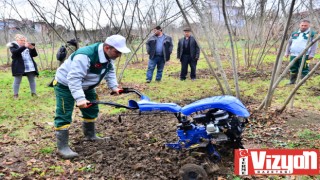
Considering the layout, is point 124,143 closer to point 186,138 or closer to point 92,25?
point 186,138

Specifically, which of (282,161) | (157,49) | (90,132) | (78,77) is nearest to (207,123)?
(282,161)

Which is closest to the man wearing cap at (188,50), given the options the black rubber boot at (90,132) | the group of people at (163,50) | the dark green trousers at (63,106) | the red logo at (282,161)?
the group of people at (163,50)

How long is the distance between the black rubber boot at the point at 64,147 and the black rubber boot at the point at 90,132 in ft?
1.90

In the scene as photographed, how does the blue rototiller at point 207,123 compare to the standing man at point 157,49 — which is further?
the standing man at point 157,49

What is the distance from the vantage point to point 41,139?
4824 mm

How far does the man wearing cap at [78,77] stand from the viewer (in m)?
3.62

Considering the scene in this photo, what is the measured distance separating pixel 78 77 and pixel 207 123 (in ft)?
5.03

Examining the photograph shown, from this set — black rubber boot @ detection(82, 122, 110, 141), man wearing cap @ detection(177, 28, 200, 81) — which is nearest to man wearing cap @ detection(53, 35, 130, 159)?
black rubber boot @ detection(82, 122, 110, 141)

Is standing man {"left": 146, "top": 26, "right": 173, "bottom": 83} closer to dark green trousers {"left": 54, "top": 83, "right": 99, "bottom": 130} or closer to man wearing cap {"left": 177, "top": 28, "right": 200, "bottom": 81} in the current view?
man wearing cap {"left": 177, "top": 28, "right": 200, "bottom": 81}

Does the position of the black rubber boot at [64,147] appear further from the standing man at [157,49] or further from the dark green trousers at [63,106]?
the standing man at [157,49]

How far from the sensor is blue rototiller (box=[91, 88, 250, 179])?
317cm

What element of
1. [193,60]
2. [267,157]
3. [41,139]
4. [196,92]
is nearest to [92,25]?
[193,60]

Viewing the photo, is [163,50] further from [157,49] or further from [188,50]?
[188,50]

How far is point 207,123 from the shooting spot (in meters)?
3.35
